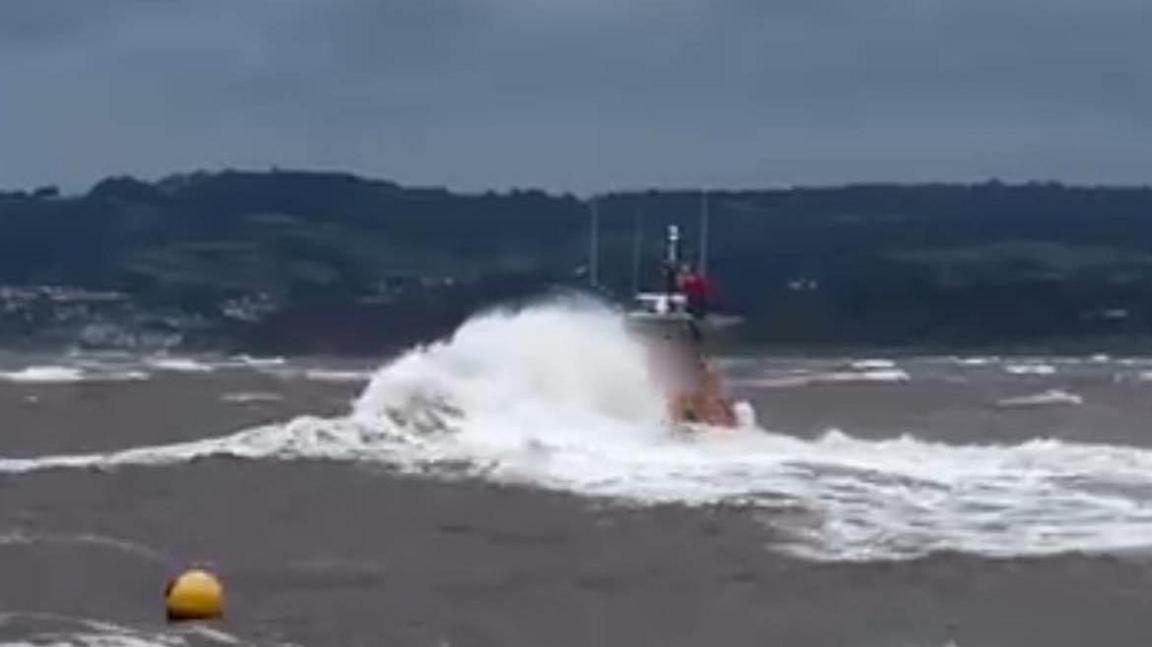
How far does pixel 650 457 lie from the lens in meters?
40.2

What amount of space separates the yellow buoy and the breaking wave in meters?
6.76

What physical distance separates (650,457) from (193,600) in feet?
54.6

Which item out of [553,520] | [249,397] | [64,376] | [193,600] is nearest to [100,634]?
[193,600]

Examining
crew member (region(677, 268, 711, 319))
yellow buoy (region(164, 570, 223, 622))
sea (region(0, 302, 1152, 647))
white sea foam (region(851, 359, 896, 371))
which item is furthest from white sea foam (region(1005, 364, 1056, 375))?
yellow buoy (region(164, 570, 223, 622))

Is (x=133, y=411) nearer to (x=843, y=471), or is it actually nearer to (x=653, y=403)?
(x=653, y=403)

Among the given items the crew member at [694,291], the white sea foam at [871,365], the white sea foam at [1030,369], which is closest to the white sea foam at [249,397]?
the crew member at [694,291]

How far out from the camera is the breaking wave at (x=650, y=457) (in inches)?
1264

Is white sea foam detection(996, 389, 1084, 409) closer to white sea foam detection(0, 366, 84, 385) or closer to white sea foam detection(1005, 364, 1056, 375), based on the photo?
white sea foam detection(0, 366, 84, 385)

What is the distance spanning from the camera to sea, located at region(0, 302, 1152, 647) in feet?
79.5

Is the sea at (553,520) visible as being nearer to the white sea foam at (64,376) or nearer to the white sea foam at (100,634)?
the white sea foam at (100,634)

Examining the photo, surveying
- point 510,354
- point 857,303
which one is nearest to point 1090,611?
point 510,354

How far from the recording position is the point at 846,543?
29984 mm

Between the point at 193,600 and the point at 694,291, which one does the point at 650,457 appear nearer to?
the point at 694,291

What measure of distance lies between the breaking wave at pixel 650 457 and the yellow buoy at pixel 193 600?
676 cm
